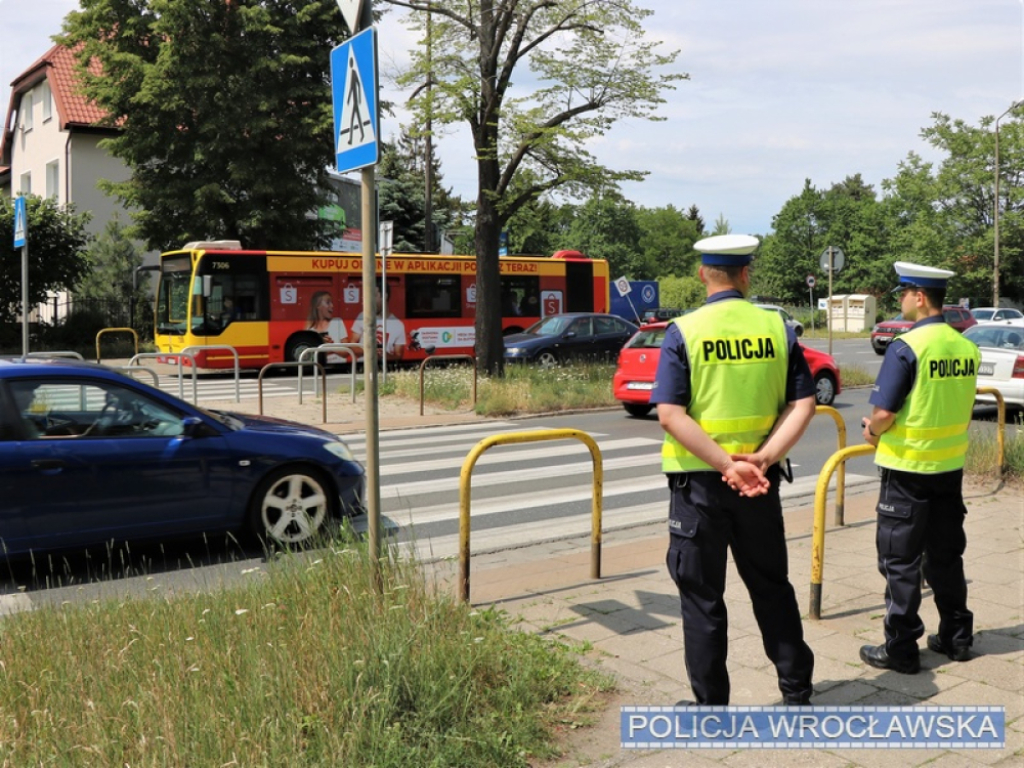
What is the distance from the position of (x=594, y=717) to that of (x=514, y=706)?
358 mm

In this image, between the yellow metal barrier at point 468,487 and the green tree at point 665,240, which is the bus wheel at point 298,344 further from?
the green tree at point 665,240

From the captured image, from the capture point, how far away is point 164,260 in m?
25.6

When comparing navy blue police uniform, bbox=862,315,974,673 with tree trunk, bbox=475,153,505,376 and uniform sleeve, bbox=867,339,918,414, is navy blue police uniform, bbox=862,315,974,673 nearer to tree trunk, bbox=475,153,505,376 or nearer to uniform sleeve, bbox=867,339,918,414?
uniform sleeve, bbox=867,339,918,414

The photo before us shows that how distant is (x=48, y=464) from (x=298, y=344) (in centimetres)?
1957

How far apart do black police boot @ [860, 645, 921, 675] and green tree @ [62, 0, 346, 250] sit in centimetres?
2851

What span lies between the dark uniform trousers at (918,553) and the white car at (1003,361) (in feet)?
37.8

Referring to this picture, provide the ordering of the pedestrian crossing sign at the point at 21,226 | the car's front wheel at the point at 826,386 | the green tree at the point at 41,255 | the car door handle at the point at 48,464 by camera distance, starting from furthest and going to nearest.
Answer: the green tree at the point at 41,255, the car's front wheel at the point at 826,386, the pedestrian crossing sign at the point at 21,226, the car door handle at the point at 48,464

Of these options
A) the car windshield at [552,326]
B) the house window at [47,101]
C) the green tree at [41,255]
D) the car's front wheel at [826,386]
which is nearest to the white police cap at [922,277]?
the car's front wheel at [826,386]

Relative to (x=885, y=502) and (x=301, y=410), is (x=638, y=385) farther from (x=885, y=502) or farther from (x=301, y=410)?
(x=885, y=502)

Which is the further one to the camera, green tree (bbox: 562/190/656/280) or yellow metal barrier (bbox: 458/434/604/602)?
green tree (bbox: 562/190/656/280)

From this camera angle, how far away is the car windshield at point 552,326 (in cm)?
2273

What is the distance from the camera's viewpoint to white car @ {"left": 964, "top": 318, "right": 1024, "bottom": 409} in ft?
52.2

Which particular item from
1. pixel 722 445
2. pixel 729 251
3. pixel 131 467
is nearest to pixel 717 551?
pixel 722 445

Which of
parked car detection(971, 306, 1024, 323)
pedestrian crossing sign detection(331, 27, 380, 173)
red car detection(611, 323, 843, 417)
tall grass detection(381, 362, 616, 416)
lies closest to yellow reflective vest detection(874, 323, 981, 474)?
pedestrian crossing sign detection(331, 27, 380, 173)
